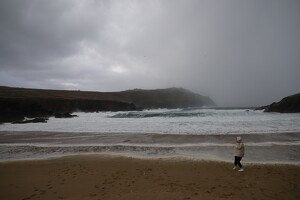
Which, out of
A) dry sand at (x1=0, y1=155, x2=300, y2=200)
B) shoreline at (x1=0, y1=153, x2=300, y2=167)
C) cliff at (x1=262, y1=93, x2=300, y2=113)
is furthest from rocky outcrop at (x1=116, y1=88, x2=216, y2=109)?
dry sand at (x1=0, y1=155, x2=300, y2=200)

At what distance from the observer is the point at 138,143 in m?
15.7

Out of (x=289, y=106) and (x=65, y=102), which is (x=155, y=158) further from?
(x=65, y=102)

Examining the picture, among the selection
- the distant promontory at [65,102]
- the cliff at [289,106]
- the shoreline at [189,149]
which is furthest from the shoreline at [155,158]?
the cliff at [289,106]

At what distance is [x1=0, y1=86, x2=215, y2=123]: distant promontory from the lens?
44.4 m

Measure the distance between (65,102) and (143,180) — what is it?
60206 millimetres

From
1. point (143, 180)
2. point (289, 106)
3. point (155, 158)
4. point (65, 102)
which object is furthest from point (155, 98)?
point (143, 180)

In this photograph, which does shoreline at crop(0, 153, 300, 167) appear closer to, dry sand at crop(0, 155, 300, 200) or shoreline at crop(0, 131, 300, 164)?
shoreline at crop(0, 131, 300, 164)

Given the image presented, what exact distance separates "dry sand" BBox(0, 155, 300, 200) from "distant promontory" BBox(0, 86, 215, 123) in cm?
3189

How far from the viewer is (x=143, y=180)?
8086 millimetres

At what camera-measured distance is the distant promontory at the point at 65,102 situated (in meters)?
44.4

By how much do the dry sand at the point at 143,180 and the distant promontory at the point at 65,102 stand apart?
105ft

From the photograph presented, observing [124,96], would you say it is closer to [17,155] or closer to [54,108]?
[54,108]

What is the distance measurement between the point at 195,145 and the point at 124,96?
10353 cm

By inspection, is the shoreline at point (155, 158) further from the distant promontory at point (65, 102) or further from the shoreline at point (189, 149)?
the distant promontory at point (65, 102)
